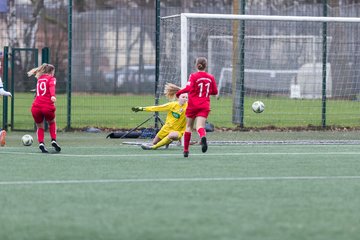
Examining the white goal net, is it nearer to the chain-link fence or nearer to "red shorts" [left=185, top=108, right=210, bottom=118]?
the chain-link fence

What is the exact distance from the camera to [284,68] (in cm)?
2359

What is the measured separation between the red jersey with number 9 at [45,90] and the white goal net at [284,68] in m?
6.41

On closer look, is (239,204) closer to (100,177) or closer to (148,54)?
(100,177)

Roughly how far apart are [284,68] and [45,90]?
900cm

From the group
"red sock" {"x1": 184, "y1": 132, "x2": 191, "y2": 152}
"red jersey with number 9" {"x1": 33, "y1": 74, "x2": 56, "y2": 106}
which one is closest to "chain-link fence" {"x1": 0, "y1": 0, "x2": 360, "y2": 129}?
"red jersey with number 9" {"x1": 33, "y1": 74, "x2": 56, "y2": 106}

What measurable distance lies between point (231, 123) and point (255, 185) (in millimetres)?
12451

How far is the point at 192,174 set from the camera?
1178 centimetres

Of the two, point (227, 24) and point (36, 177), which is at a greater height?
point (227, 24)

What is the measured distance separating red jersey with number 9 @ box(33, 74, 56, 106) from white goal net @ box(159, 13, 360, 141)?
252 inches

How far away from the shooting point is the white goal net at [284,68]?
22.5 meters

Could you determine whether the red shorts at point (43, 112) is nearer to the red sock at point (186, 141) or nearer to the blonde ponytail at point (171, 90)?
the blonde ponytail at point (171, 90)

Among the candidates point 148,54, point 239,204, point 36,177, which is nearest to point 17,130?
point 148,54

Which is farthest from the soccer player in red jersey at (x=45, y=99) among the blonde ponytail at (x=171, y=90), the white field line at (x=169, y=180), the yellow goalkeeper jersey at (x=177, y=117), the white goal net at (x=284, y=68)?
the white goal net at (x=284, y=68)

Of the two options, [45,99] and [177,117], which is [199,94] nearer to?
[177,117]
